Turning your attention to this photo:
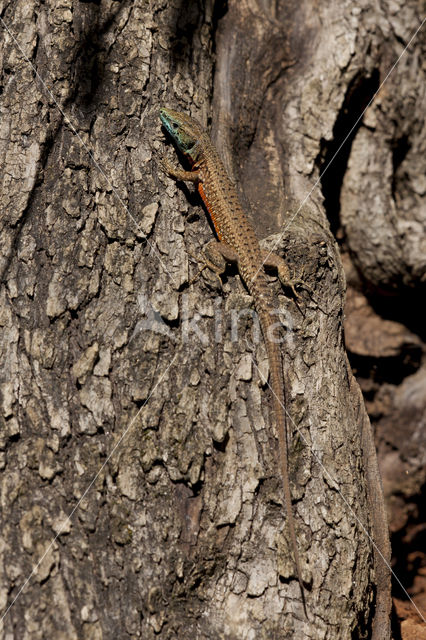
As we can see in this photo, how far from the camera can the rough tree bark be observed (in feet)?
7.79

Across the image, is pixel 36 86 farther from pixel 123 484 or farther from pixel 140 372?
pixel 123 484

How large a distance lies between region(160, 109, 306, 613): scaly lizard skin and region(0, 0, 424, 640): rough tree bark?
0.25 ft

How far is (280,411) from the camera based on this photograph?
8.93 ft

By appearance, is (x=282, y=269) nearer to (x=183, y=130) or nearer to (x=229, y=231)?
(x=229, y=231)

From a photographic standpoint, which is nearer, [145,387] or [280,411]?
[145,387]

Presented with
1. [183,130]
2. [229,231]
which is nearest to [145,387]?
[229,231]

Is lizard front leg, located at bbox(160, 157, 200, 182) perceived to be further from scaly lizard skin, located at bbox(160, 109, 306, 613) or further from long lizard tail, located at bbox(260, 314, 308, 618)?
long lizard tail, located at bbox(260, 314, 308, 618)

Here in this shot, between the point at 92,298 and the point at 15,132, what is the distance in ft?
3.38

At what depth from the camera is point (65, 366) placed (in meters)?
2.57

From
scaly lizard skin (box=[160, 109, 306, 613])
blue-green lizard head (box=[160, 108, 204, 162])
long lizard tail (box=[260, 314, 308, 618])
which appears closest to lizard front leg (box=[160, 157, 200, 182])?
scaly lizard skin (box=[160, 109, 306, 613])

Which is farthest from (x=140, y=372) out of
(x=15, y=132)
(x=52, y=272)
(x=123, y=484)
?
(x=15, y=132)

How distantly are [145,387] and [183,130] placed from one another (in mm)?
1680

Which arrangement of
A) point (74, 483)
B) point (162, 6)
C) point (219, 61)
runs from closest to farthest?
point (74, 483) → point (162, 6) → point (219, 61)

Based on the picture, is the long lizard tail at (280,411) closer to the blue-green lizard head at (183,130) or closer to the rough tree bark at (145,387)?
the rough tree bark at (145,387)
